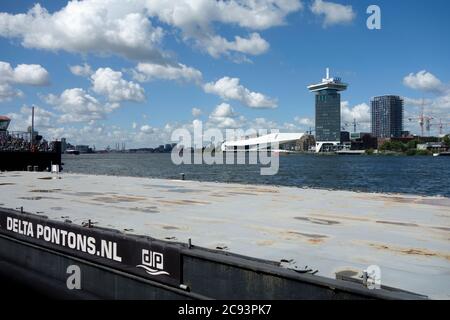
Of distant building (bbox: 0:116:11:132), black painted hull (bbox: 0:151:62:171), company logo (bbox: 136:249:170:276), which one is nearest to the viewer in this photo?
company logo (bbox: 136:249:170:276)

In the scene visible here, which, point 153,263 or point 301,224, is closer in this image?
point 153,263

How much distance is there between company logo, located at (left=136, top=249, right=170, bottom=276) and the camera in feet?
23.8

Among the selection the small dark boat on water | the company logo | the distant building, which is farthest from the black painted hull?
the company logo

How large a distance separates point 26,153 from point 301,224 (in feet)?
157

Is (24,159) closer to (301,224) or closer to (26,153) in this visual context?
(26,153)

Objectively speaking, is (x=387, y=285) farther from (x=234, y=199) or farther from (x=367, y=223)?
(x=234, y=199)

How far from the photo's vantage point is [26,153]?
165ft

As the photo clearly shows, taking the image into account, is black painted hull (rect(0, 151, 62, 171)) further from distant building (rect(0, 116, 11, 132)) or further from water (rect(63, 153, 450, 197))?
distant building (rect(0, 116, 11, 132))

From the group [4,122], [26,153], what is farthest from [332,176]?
[4,122]

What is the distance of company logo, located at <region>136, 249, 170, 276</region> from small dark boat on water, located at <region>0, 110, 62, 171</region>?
38.6m

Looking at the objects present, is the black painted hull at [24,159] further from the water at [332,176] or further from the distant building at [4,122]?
the distant building at [4,122]

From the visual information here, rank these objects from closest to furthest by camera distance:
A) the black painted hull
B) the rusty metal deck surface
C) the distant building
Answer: the rusty metal deck surface
the black painted hull
the distant building

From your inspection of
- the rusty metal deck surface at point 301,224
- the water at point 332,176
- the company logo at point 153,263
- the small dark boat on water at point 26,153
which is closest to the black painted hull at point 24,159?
the small dark boat on water at point 26,153
